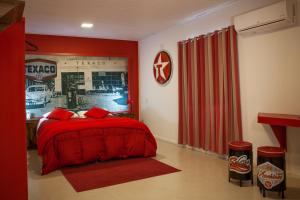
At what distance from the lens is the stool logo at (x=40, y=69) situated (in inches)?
230

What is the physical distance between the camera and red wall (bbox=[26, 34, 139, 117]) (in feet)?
19.9

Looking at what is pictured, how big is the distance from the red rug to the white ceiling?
239cm

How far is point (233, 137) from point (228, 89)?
0.73 meters

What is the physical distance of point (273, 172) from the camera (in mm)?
2908

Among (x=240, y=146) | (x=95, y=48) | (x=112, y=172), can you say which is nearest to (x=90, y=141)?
(x=112, y=172)

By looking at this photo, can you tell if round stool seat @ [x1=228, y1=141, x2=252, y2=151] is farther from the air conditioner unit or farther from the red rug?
the air conditioner unit

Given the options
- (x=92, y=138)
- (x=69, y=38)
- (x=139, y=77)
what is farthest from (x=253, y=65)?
(x=69, y=38)

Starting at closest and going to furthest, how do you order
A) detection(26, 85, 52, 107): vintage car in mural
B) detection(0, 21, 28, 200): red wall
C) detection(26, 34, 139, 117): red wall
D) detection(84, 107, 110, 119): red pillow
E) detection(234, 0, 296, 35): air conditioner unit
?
1. detection(0, 21, 28, 200): red wall
2. detection(234, 0, 296, 35): air conditioner unit
3. detection(84, 107, 110, 119): red pillow
4. detection(26, 85, 52, 107): vintage car in mural
5. detection(26, 34, 139, 117): red wall

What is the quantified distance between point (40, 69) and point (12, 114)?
13.1ft

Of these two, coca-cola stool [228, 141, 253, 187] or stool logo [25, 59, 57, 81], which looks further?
stool logo [25, 59, 57, 81]

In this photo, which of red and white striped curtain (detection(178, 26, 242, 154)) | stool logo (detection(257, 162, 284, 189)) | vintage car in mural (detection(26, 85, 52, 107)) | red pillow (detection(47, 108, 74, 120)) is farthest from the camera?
vintage car in mural (detection(26, 85, 52, 107))

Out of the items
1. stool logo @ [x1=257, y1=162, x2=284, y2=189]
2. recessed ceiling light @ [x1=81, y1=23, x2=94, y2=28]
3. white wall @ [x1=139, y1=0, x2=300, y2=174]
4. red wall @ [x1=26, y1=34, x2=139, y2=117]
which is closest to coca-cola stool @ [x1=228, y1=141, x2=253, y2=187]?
stool logo @ [x1=257, y1=162, x2=284, y2=189]

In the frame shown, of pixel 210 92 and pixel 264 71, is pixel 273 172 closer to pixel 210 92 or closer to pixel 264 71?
pixel 264 71

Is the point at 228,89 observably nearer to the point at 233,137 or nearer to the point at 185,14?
the point at 233,137
